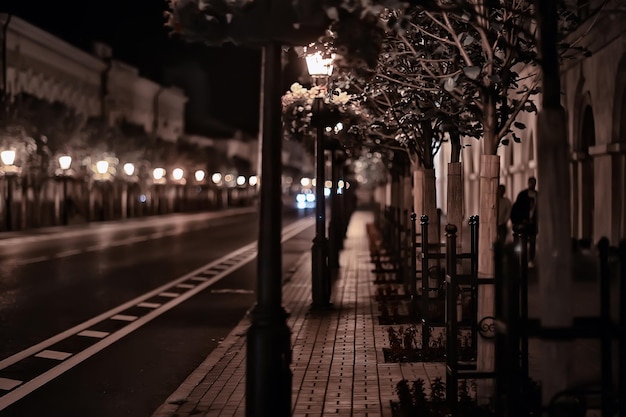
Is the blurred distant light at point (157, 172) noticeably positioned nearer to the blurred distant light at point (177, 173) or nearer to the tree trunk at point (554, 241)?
the blurred distant light at point (177, 173)

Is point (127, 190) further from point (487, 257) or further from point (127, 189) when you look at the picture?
point (487, 257)

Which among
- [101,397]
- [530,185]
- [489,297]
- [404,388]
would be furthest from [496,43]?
[530,185]

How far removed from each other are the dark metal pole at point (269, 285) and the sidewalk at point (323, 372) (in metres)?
1.52

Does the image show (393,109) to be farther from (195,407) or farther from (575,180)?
(575,180)

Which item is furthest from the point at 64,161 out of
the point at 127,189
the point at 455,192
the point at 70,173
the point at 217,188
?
the point at 217,188

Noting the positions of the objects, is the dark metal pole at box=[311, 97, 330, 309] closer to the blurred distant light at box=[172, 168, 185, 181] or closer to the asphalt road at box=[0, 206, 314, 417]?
the asphalt road at box=[0, 206, 314, 417]

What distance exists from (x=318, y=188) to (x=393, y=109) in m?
3.06

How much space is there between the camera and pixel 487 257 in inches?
318

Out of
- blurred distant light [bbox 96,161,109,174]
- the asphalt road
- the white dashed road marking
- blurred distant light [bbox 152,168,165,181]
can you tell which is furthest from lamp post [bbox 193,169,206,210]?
the white dashed road marking

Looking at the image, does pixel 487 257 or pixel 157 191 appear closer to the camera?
pixel 487 257

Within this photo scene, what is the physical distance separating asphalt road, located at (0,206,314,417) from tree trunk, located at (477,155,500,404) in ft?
9.85

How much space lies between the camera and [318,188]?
50.6 feet

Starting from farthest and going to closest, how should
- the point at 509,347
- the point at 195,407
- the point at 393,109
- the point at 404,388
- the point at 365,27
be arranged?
the point at 393,109 → the point at 195,407 → the point at 404,388 → the point at 365,27 → the point at 509,347

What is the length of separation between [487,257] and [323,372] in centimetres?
262
